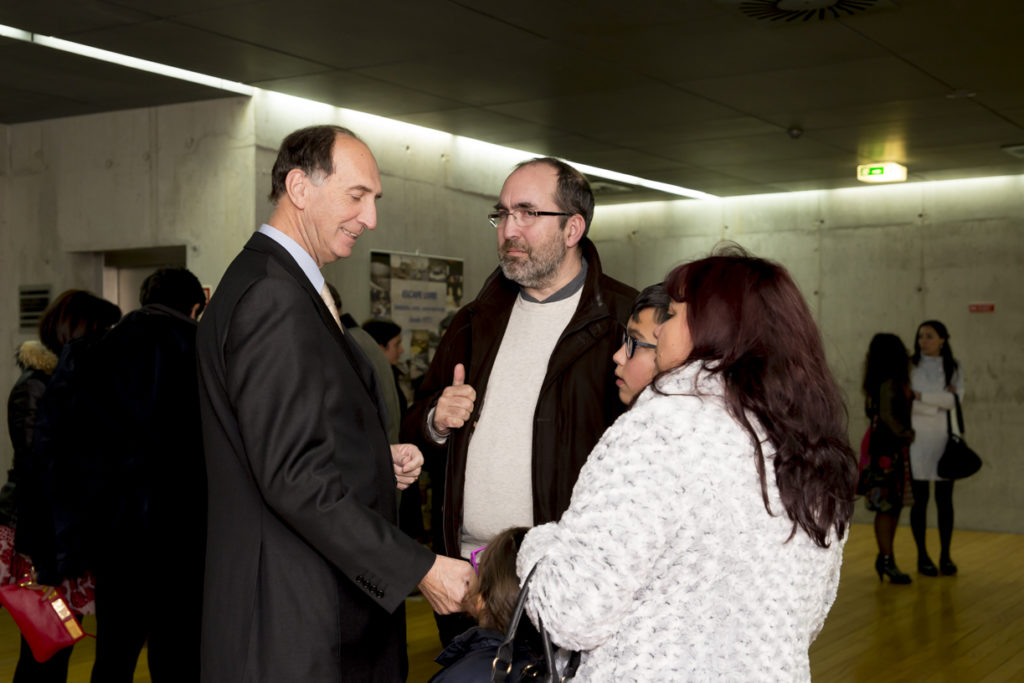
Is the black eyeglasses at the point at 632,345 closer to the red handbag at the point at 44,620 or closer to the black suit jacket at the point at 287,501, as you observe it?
the black suit jacket at the point at 287,501

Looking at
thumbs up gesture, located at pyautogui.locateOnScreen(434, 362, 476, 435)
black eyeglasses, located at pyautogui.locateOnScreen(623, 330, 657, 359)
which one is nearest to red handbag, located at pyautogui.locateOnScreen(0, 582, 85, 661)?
thumbs up gesture, located at pyautogui.locateOnScreen(434, 362, 476, 435)

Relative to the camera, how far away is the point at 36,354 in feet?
15.3

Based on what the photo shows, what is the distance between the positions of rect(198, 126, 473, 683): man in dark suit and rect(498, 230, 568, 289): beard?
0.88 metres

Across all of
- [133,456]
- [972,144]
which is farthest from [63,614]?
[972,144]

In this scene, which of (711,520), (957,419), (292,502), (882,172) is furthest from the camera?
(882,172)

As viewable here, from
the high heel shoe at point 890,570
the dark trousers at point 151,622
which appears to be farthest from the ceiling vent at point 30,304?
the high heel shoe at point 890,570

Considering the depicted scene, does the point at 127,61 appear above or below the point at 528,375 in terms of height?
above

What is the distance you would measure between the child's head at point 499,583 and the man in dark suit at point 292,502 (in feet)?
0.48

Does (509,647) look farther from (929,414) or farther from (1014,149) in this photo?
(1014,149)

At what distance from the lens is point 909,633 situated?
6398mm

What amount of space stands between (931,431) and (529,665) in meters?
7.22

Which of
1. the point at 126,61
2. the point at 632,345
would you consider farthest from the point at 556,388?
the point at 126,61

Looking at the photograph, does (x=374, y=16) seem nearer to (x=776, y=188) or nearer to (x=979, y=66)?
(x=979, y=66)

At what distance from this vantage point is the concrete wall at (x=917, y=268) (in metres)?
11.0
